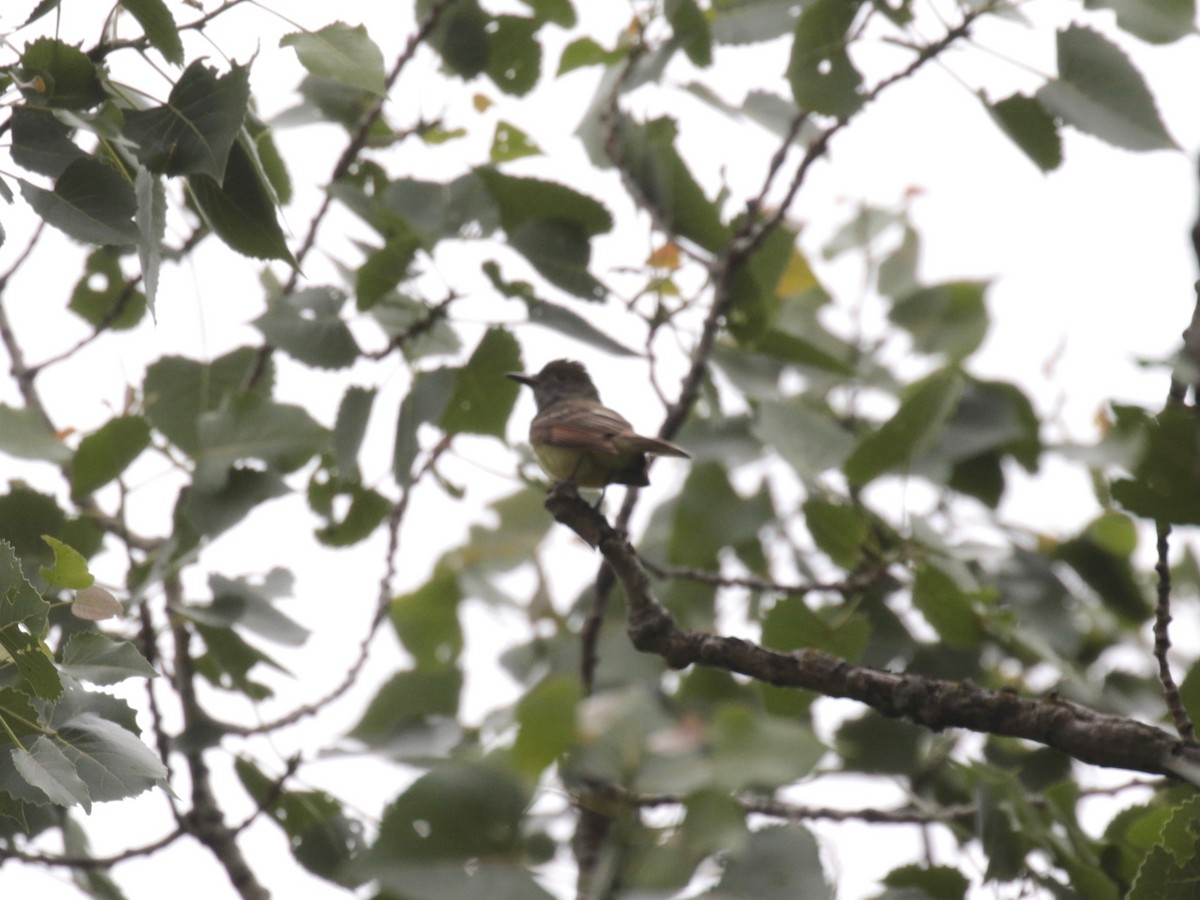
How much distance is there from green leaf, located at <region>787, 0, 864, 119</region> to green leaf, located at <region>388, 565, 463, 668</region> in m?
2.77

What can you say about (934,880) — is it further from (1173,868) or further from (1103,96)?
(1103,96)

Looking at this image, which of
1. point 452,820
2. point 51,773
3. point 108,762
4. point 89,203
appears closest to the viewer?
point 51,773

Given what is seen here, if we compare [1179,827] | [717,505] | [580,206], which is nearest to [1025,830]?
[1179,827]

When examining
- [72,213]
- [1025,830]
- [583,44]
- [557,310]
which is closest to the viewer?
[72,213]

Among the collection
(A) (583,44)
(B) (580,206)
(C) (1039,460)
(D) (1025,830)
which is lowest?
(D) (1025,830)

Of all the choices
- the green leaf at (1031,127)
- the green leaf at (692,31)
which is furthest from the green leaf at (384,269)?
the green leaf at (1031,127)

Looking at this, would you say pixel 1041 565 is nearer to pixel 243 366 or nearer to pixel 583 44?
pixel 583 44

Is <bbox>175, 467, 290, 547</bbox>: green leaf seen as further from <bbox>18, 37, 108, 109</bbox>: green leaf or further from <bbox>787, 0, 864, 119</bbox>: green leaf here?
<bbox>787, 0, 864, 119</bbox>: green leaf

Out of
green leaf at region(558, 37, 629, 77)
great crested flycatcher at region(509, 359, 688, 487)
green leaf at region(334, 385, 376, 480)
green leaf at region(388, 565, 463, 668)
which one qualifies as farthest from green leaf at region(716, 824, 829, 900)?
green leaf at region(558, 37, 629, 77)

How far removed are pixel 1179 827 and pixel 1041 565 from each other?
262cm

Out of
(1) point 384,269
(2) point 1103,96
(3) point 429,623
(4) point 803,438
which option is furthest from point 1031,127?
(3) point 429,623

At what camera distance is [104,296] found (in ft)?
14.7

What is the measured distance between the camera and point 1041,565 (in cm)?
457

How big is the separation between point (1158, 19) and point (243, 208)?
2.57 m
